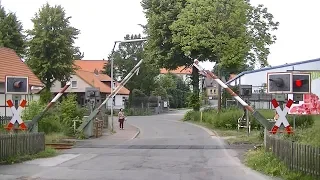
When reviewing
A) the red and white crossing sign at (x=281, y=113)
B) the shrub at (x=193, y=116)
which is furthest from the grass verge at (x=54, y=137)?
the shrub at (x=193, y=116)

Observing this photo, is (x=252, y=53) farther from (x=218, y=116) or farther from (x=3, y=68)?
(x=3, y=68)

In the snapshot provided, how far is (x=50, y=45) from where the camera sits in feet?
175

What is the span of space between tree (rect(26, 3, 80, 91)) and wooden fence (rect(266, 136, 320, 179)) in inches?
1608

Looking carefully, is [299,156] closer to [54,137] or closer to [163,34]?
[54,137]

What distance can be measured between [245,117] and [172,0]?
888 inches

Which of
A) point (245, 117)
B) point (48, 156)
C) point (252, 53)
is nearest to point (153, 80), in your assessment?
point (252, 53)

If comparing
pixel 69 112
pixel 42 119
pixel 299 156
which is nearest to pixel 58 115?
pixel 69 112

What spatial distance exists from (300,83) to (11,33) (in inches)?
1786

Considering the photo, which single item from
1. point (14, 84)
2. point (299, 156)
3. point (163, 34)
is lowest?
point (299, 156)

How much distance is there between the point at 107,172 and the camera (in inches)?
586

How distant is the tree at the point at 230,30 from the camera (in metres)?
42.7

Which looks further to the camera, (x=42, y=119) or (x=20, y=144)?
(x=42, y=119)

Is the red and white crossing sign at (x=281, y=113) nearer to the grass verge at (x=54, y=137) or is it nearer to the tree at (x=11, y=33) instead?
the grass verge at (x=54, y=137)

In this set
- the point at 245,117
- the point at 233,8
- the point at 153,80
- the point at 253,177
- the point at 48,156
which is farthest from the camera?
the point at 153,80
